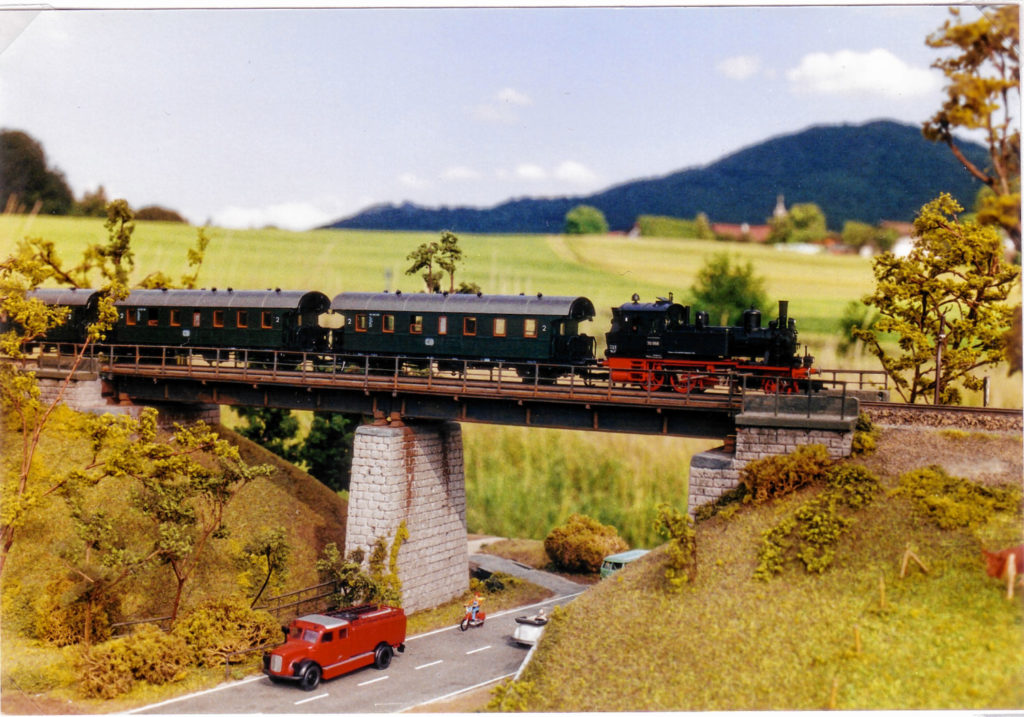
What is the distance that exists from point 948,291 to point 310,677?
922 inches

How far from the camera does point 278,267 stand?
6106 centimetres

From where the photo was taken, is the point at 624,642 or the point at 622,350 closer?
the point at 624,642

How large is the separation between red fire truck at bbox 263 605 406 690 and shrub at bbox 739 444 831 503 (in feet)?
36.2

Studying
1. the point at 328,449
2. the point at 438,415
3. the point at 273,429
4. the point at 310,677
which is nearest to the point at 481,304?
the point at 438,415

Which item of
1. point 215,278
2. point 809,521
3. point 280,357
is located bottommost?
point 809,521

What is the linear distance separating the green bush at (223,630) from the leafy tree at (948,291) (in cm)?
2180

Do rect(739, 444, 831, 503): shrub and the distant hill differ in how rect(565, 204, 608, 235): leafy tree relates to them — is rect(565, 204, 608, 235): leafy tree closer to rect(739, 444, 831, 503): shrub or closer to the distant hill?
the distant hill

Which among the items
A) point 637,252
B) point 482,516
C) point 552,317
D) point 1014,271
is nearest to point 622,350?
point 552,317

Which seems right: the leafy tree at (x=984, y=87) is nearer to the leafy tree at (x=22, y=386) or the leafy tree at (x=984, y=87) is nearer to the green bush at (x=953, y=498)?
the green bush at (x=953, y=498)

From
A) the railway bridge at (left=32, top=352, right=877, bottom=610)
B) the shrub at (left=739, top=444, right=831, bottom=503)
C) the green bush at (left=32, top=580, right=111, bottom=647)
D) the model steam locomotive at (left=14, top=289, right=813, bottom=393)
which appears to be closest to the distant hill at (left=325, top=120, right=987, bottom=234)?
the model steam locomotive at (left=14, top=289, right=813, bottom=393)

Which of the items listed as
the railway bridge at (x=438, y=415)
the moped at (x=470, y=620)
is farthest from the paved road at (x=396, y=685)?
the railway bridge at (x=438, y=415)

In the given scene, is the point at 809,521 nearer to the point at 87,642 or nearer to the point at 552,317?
the point at 552,317

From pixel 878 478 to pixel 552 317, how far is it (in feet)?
41.1

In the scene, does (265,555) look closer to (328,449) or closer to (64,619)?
(64,619)
